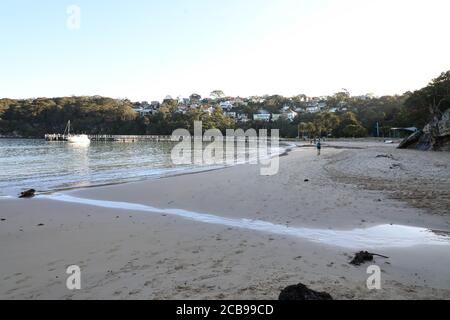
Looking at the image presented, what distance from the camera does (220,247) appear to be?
6.79 meters

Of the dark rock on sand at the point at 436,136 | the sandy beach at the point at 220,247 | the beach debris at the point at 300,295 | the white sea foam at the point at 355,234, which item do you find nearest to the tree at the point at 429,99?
the dark rock on sand at the point at 436,136

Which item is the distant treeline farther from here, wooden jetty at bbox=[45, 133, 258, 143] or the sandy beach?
the sandy beach

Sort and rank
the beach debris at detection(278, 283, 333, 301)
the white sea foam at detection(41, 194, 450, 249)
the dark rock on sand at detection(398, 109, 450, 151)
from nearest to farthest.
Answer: the beach debris at detection(278, 283, 333, 301), the white sea foam at detection(41, 194, 450, 249), the dark rock on sand at detection(398, 109, 450, 151)

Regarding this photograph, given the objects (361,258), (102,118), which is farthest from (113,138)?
(361,258)

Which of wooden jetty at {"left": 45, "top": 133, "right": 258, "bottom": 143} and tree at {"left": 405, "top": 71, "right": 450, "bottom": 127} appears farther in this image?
wooden jetty at {"left": 45, "top": 133, "right": 258, "bottom": 143}

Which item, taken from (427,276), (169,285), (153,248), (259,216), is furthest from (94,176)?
(427,276)

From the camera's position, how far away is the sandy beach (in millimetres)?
4691

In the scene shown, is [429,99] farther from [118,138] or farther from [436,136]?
[118,138]

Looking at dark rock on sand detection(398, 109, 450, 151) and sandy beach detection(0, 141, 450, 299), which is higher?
dark rock on sand detection(398, 109, 450, 151)

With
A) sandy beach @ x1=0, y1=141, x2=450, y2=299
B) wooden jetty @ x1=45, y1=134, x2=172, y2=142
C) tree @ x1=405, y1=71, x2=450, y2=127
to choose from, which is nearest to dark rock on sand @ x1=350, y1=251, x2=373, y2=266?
sandy beach @ x1=0, y1=141, x2=450, y2=299

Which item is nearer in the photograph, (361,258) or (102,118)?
(361,258)

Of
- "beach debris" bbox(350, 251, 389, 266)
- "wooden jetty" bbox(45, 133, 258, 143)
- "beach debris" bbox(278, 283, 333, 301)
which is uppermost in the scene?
"wooden jetty" bbox(45, 133, 258, 143)

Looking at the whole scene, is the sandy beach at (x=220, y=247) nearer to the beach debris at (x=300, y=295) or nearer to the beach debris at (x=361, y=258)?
the beach debris at (x=361, y=258)

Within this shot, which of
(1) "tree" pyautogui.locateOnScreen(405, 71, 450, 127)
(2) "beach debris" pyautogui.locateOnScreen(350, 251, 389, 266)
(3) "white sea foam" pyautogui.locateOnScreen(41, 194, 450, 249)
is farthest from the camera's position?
(1) "tree" pyautogui.locateOnScreen(405, 71, 450, 127)
